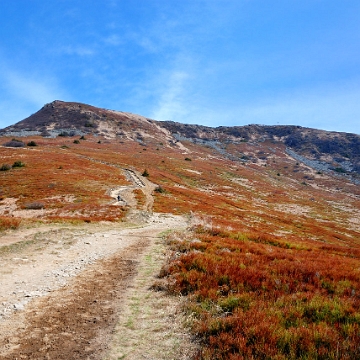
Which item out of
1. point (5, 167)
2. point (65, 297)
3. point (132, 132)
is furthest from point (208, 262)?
point (132, 132)

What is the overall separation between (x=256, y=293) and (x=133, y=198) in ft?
112

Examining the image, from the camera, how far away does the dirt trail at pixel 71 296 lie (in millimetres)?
6609

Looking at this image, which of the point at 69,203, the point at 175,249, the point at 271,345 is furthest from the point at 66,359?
the point at 69,203

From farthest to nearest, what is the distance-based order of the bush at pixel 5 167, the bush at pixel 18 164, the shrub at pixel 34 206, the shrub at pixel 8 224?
1. the bush at pixel 18 164
2. the bush at pixel 5 167
3. the shrub at pixel 34 206
4. the shrub at pixel 8 224

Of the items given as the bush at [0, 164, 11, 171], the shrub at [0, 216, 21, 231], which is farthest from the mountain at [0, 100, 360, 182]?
the shrub at [0, 216, 21, 231]

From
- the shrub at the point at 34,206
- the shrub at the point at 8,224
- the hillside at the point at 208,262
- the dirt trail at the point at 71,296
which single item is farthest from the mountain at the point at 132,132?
the dirt trail at the point at 71,296

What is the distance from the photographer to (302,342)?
6086 millimetres

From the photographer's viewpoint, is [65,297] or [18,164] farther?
[18,164]

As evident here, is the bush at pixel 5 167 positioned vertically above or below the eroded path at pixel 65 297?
above

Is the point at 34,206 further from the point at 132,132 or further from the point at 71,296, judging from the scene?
the point at 132,132

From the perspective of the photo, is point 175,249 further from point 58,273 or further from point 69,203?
point 69,203

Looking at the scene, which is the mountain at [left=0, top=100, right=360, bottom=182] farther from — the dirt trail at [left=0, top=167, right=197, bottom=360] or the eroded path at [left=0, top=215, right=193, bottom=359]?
the eroded path at [left=0, top=215, right=193, bottom=359]

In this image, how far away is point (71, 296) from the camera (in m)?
9.64

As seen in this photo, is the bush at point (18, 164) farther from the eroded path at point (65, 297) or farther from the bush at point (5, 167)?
the eroded path at point (65, 297)
